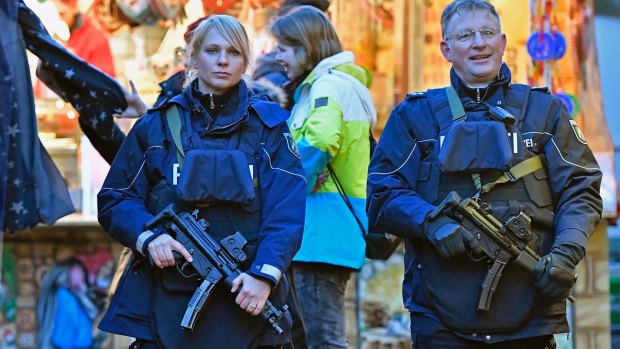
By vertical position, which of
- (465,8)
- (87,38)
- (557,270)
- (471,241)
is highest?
(87,38)

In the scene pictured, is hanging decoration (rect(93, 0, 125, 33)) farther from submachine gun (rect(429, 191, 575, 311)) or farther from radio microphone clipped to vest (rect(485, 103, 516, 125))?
submachine gun (rect(429, 191, 575, 311))

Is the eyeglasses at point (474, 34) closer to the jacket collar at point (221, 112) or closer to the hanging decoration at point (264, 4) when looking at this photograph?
the jacket collar at point (221, 112)

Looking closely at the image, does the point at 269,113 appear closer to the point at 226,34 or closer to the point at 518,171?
the point at 226,34

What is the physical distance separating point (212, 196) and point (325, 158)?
172 cm

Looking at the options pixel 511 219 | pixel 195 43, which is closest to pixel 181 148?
pixel 195 43

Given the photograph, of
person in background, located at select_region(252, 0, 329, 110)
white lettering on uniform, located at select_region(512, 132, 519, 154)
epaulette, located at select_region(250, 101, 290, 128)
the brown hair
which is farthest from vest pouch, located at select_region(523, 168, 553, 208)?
person in background, located at select_region(252, 0, 329, 110)

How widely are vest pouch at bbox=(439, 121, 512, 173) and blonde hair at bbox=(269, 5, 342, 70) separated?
1.95 m

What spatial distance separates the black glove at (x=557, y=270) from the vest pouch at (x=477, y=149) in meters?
0.37

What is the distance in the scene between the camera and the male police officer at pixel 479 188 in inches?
196

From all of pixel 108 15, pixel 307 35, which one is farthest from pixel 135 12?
pixel 307 35

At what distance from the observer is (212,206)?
16.5 feet

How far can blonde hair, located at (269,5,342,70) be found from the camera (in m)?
6.86

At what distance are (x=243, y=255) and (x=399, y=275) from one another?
15.2 feet

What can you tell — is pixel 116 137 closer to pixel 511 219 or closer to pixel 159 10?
pixel 511 219
